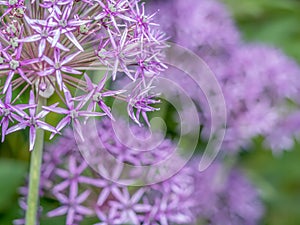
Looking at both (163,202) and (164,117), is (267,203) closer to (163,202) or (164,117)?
(164,117)

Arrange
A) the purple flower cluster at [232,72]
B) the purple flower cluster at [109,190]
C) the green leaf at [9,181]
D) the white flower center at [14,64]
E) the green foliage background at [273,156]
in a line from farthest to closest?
the green foliage background at [273,156] < the purple flower cluster at [232,72] < the green leaf at [9,181] < the purple flower cluster at [109,190] < the white flower center at [14,64]

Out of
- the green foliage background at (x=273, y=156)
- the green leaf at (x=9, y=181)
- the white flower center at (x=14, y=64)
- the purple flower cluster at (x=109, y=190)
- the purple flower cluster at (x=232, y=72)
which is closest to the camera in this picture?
the white flower center at (x=14, y=64)

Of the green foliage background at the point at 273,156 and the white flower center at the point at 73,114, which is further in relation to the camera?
the green foliage background at the point at 273,156

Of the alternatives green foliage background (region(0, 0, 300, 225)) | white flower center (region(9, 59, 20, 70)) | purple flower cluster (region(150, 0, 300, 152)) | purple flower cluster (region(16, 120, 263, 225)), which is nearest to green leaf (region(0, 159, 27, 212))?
purple flower cluster (region(16, 120, 263, 225))

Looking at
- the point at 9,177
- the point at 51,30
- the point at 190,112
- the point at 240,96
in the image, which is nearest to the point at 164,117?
the point at 190,112

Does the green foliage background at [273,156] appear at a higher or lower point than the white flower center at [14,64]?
higher

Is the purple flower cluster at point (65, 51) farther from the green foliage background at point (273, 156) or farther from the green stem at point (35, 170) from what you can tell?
the green foliage background at point (273, 156)

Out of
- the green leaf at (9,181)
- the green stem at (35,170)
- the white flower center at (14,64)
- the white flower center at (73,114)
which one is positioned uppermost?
the green leaf at (9,181)

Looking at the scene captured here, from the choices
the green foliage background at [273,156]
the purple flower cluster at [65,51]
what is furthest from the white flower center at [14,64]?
the green foliage background at [273,156]
